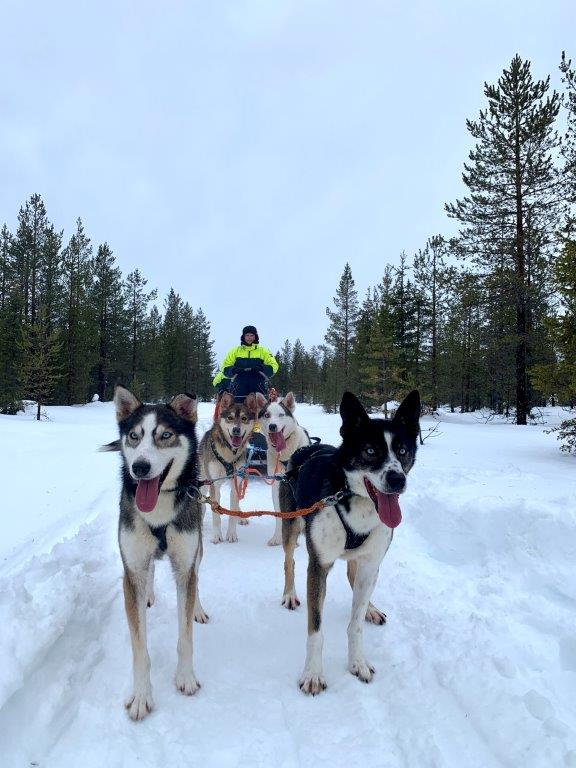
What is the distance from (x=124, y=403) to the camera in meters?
2.85

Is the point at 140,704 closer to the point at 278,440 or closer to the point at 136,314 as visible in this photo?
the point at 278,440

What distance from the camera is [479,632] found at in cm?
295

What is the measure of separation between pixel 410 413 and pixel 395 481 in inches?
23.5

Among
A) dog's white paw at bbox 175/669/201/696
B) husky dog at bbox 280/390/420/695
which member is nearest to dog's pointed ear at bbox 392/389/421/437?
husky dog at bbox 280/390/420/695

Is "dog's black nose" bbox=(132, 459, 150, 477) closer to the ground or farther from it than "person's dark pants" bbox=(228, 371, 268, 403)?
closer to the ground

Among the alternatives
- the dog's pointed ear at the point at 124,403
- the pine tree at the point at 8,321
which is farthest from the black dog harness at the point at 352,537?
the pine tree at the point at 8,321

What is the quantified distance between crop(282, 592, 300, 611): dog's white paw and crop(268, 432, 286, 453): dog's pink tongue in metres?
2.33

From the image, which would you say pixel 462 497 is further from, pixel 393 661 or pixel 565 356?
pixel 565 356

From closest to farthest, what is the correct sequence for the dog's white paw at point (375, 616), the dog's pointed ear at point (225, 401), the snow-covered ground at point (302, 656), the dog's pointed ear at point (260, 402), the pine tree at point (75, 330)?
the snow-covered ground at point (302, 656)
the dog's white paw at point (375, 616)
the dog's pointed ear at point (225, 401)
the dog's pointed ear at point (260, 402)
the pine tree at point (75, 330)

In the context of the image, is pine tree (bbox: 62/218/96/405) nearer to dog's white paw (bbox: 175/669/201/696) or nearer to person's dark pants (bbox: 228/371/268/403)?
person's dark pants (bbox: 228/371/268/403)

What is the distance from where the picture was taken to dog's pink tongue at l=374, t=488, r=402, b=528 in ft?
8.56

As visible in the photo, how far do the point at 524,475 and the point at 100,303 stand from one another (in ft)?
109

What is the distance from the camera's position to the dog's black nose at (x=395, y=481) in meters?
2.51

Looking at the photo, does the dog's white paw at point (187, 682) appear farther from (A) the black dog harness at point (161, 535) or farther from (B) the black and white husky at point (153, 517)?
(A) the black dog harness at point (161, 535)
